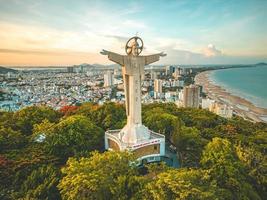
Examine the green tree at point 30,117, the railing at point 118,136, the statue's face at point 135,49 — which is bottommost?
the railing at point 118,136

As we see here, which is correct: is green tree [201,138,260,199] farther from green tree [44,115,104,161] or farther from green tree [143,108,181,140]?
green tree [44,115,104,161]

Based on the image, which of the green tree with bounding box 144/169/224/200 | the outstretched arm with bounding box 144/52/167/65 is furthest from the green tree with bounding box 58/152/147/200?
the outstretched arm with bounding box 144/52/167/65

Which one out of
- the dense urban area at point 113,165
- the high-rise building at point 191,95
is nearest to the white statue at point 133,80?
the dense urban area at point 113,165

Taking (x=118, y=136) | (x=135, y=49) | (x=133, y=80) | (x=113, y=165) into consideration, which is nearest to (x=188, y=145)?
(x=118, y=136)

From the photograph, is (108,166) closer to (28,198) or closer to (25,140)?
(28,198)

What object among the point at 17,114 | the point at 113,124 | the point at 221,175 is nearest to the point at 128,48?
the point at 113,124

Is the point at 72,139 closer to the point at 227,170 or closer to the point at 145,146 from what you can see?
the point at 145,146

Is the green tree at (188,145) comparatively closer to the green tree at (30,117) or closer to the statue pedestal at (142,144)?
the statue pedestal at (142,144)
